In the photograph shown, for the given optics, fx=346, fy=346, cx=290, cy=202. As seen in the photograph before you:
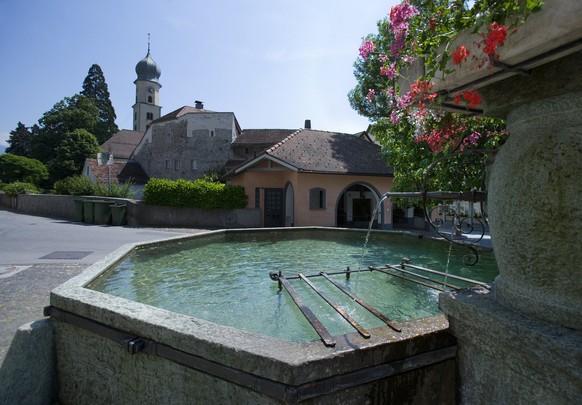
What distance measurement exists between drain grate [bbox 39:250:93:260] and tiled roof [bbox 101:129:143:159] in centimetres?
4178

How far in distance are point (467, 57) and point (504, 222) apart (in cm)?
78

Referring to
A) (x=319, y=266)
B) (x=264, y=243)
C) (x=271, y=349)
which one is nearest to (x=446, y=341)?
(x=271, y=349)

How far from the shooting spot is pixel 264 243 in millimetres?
9312

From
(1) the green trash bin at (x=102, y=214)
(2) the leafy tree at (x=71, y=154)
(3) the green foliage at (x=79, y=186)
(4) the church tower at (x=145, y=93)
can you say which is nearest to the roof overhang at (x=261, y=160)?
(1) the green trash bin at (x=102, y=214)

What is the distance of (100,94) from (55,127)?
15878mm

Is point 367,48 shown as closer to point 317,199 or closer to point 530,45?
point 530,45

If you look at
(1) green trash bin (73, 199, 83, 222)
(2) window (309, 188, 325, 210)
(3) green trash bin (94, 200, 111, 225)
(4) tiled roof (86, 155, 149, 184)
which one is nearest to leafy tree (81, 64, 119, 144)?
(4) tiled roof (86, 155, 149, 184)

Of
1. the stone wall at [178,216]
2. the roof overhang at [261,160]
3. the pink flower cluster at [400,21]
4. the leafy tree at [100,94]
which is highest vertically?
the leafy tree at [100,94]

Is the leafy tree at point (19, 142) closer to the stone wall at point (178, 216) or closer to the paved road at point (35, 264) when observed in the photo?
the stone wall at point (178, 216)

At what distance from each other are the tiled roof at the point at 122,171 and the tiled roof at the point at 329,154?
22488 millimetres

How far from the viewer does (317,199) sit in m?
18.4

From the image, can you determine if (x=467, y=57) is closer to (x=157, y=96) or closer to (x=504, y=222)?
(x=504, y=222)

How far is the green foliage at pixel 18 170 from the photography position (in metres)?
36.4

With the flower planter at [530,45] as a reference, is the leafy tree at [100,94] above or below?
above
